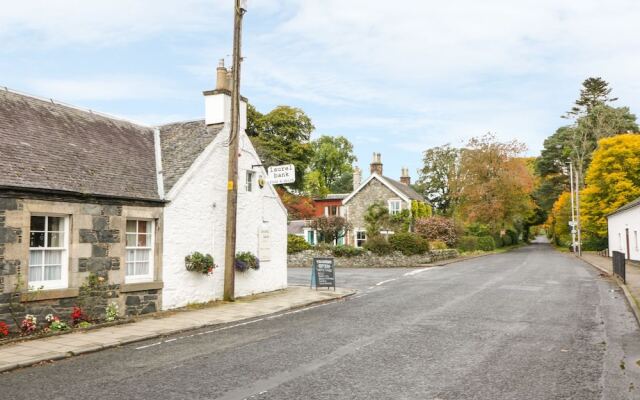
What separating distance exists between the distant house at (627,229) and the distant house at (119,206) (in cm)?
2628

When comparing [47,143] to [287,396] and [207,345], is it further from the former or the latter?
[287,396]

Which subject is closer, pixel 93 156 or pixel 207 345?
pixel 207 345

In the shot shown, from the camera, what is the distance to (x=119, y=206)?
13.4 meters

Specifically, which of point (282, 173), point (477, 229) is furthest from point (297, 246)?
point (477, 229)

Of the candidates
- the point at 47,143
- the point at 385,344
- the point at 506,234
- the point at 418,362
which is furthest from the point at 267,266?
the point at 506,234

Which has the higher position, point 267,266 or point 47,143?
point 47,143

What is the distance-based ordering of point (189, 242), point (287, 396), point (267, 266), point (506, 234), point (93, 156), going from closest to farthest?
point (287, 396) → point (93, 156) → point (189, 242) → point (267, 266) → point (506, 234)

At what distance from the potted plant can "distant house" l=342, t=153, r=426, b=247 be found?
37.2m

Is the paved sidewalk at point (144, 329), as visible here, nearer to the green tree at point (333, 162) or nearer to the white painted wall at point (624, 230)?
the white painted wall at point (624, 230)

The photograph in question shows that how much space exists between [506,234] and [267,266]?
193 feet

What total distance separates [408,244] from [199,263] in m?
22.7

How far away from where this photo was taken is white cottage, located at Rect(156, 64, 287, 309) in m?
15.1

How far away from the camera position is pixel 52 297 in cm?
1148

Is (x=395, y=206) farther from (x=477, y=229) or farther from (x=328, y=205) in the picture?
(x=328, y=205)
